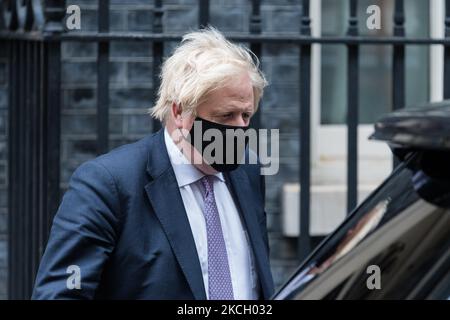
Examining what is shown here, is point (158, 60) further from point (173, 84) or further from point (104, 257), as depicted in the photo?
point (104, 257)

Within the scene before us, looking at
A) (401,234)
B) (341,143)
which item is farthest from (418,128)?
(341,143)

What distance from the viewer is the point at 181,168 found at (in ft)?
11.3

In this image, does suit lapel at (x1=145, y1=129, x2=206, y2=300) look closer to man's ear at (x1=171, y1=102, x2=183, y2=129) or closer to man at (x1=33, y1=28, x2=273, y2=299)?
man at (x1=33, y1=28, x2=273, y2=299)

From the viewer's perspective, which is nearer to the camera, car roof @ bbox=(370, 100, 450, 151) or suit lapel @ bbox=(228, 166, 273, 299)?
car roof @ bbox=(370, 100, 450, 151)

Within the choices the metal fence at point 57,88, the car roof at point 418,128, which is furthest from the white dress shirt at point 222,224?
the metal fence at point 57,88

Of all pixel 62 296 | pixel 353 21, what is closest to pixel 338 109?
pixel 353 21

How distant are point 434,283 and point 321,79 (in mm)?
4457

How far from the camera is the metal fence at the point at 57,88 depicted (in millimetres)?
4629

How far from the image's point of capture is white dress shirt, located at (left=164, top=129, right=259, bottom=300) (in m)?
3.37

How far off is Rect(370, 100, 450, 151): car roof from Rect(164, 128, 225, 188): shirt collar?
88 centimetres

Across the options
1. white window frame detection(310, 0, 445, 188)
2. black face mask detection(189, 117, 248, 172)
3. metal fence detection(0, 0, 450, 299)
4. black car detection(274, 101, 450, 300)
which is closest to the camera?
black car detection(274, 101, 450, 300)

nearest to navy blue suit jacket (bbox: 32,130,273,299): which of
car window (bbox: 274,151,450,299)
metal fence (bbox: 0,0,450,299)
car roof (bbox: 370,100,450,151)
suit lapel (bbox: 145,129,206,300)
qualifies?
suit lapel (bbox: 145,129,206,300)

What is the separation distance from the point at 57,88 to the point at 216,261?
1489 millimetres

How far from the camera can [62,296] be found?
3.15m
